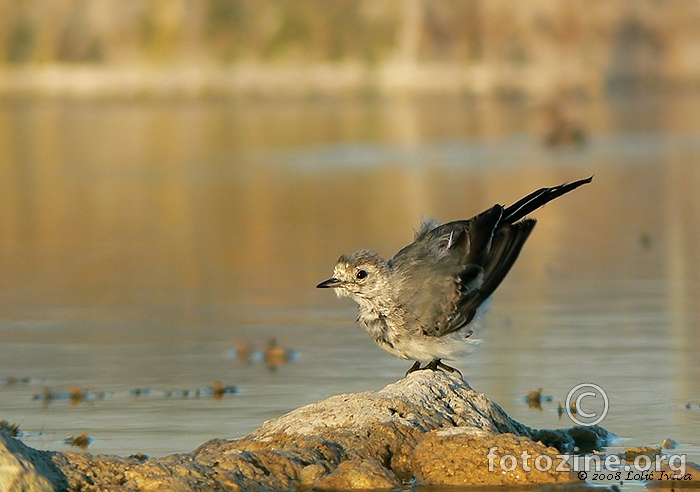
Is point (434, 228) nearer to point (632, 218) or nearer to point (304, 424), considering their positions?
point (304, 424)

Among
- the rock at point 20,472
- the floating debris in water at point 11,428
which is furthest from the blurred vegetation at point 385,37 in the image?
the rock at point 20,472

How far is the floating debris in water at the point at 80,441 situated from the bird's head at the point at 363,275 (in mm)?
1629

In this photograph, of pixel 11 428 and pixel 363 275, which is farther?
pixel 11 428

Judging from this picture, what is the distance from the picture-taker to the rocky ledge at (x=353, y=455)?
7.40m

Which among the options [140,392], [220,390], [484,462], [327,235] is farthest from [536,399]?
[327,235]

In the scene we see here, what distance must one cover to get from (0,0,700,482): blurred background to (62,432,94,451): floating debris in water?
72 millimetres

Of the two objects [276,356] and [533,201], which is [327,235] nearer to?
[276,356]

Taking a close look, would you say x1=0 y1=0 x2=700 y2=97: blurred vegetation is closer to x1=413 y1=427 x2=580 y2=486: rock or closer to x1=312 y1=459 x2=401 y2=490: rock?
x1=413 y1=427 x2=580 y2=486: rock

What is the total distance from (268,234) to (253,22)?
225 feet

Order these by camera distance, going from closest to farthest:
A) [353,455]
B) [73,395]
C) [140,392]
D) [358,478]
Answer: [358,478], [353,455], [73,395], [140,392]

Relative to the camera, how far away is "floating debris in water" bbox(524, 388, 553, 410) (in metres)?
9.55

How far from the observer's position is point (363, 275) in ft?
28.2

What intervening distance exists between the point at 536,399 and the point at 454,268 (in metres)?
1.31

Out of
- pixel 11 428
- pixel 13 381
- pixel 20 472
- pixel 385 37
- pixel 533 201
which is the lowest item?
pixel 20 472
